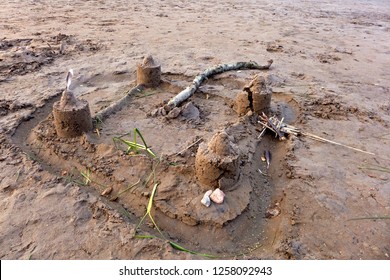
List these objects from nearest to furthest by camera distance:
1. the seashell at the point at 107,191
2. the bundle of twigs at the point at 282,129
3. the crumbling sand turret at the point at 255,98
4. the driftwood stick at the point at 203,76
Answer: the seashell at the point at 107,191, the bundle of twigs at the point at 282,129, the crumbling sand turret at the point at 255,98, the driftwood stick at the point at 203,76

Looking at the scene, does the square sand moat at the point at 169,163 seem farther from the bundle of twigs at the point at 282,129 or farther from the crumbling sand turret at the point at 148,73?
the crumbling sand turret at the point at 148,73

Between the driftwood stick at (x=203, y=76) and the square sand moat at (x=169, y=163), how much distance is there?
191 mm

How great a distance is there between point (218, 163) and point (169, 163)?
1.76 ft

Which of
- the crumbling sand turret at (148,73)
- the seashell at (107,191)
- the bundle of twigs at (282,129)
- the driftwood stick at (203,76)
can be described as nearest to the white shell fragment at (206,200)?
the seashell at (107,191)

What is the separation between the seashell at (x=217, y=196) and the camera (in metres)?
2.44

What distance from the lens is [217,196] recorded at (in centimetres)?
245

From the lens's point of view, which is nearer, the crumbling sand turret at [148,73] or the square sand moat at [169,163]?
the square sand moat at [169,163]

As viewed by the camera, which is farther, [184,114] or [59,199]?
[184,114]

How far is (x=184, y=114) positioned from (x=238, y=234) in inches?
66.0

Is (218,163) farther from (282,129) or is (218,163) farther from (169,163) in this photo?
(282,129)

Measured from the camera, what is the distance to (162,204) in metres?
2.48

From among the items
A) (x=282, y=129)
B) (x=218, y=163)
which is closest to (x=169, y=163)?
(x=218, y=163)

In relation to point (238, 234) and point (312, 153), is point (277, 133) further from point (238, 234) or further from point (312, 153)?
point (238, 234)

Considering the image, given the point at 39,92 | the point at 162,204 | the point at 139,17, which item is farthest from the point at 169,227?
the point at 139,17
